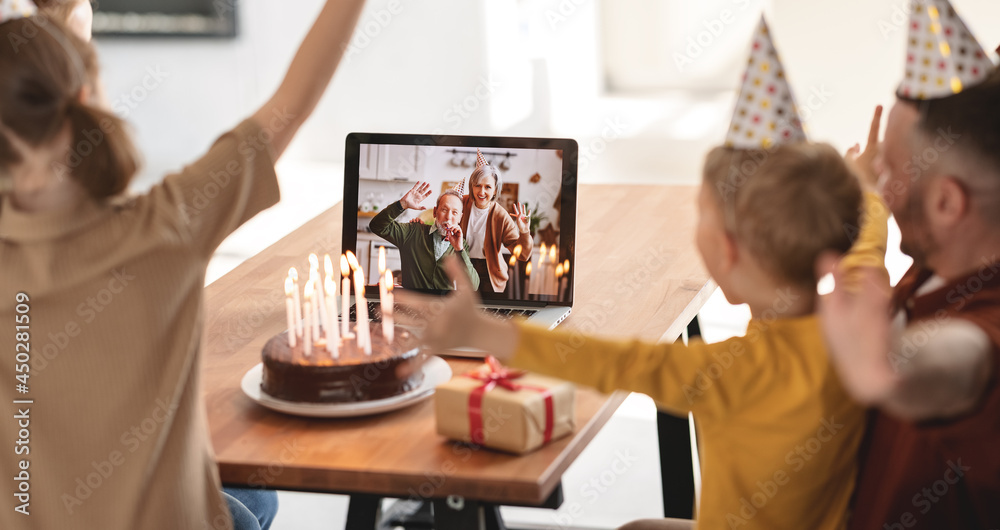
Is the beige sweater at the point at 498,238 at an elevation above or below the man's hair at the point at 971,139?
below

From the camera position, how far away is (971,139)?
43.8 inches

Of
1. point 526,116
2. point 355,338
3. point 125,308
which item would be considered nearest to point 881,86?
point 526,116

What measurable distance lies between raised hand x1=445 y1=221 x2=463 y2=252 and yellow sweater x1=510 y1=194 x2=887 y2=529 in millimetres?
679

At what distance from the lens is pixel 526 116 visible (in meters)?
6.59

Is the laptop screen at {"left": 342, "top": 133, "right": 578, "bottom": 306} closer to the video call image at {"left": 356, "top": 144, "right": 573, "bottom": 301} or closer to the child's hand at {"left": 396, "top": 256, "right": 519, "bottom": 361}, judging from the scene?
the video call image at {"left": 356, "top": 144, "right": 573, "bottom": 301}

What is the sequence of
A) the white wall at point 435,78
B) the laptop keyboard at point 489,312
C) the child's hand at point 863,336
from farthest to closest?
1. the white wall at point 435,78
2. the laptop keyboard at point 489,312
3. the child's hand at point 863,336

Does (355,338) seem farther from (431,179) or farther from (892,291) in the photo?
(892,291)

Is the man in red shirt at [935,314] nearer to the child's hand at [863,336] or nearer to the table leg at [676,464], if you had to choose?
the child's hand at [863,336]

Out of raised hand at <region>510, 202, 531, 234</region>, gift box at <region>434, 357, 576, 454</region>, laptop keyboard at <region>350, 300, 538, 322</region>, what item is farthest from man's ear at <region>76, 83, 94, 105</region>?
raised hand at <region>510, 202, 531, 234</region>

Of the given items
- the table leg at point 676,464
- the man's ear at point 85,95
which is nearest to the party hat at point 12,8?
the man's ear at point 85,95

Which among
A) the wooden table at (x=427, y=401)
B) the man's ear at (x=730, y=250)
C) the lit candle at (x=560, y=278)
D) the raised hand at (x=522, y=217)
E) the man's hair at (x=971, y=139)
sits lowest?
the wooden table at (x=427, y=401)

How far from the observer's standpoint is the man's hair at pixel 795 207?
3.75ft

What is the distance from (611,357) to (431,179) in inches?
30.1

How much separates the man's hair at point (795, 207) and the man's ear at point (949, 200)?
3.3 inches
